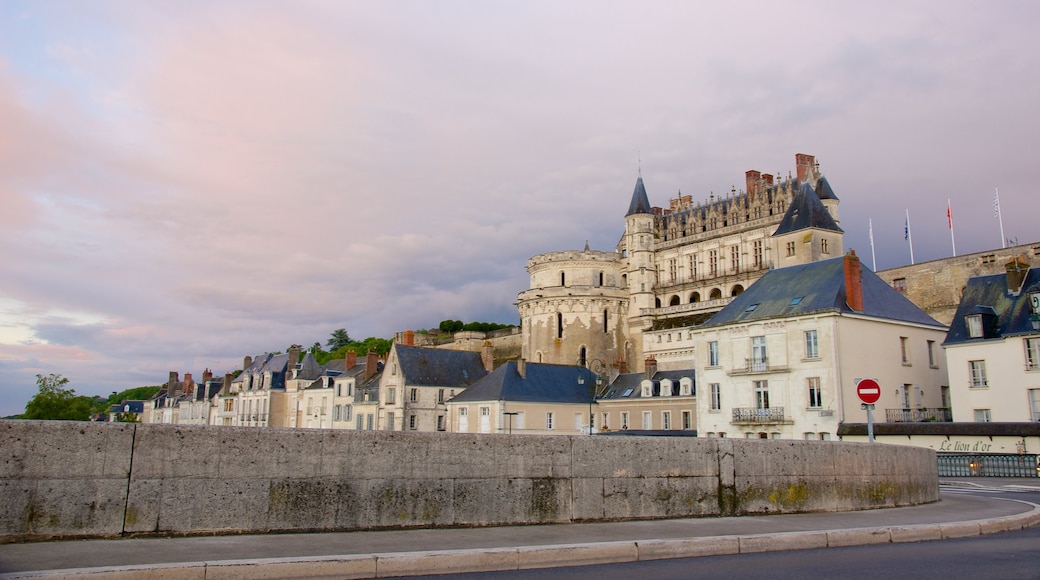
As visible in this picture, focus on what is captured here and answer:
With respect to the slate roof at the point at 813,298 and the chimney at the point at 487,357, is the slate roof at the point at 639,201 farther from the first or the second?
the slate roof at the point at 813,298

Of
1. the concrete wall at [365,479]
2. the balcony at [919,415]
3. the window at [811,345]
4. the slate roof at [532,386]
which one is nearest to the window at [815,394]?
the window at [811,345]

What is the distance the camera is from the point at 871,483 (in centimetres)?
1349

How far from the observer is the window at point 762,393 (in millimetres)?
36500

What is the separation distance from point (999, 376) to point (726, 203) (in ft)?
182

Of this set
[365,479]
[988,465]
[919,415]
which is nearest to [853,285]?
[919,415]

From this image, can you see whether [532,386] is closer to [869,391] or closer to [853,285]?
[853,285]

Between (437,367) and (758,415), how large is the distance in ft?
96.2

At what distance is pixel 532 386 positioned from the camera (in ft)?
179

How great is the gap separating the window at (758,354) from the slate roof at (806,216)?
31947mm

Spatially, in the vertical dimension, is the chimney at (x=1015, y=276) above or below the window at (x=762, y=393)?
above

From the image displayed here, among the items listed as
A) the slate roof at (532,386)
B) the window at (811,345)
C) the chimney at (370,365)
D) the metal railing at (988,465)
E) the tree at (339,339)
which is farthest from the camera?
the tree at (339,339)

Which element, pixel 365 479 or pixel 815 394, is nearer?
pixel 365 479

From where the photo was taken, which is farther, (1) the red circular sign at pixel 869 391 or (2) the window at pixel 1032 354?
(2) the window at pixel 1032 354

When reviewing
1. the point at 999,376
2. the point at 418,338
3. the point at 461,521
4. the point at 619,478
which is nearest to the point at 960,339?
the point at 999,376
